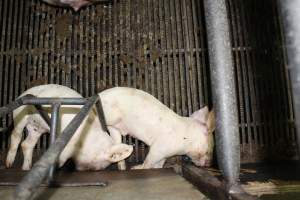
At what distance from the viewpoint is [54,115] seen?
1.89 m

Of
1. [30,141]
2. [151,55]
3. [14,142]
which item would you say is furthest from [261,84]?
[14,142]

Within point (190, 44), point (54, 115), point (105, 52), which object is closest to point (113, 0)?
point (105, 52)

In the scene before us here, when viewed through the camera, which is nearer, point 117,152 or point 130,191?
point 130,191

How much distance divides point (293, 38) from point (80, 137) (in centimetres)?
225

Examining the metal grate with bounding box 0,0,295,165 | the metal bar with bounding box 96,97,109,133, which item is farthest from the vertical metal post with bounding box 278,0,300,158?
the metal grate with bounding box 0,0,295,165

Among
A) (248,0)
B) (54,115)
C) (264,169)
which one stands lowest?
(264,169)

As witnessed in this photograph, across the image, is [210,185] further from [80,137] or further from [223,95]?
[80,137]

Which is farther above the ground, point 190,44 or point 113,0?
point 113,0

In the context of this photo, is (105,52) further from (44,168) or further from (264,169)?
(44,168)

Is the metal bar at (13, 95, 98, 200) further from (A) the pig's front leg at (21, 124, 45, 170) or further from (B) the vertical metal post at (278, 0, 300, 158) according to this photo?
(A) the pig's front leg at (21, 124, 45, 170)

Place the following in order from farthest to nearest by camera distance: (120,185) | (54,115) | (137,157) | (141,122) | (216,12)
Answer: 1. (137,157)
2. (141,122)
3. (120,185)
4. (54,115)
5. (216,12)

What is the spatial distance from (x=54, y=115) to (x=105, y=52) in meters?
2.24

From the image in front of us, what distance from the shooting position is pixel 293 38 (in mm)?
964

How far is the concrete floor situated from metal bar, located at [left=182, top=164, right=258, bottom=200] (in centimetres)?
6
